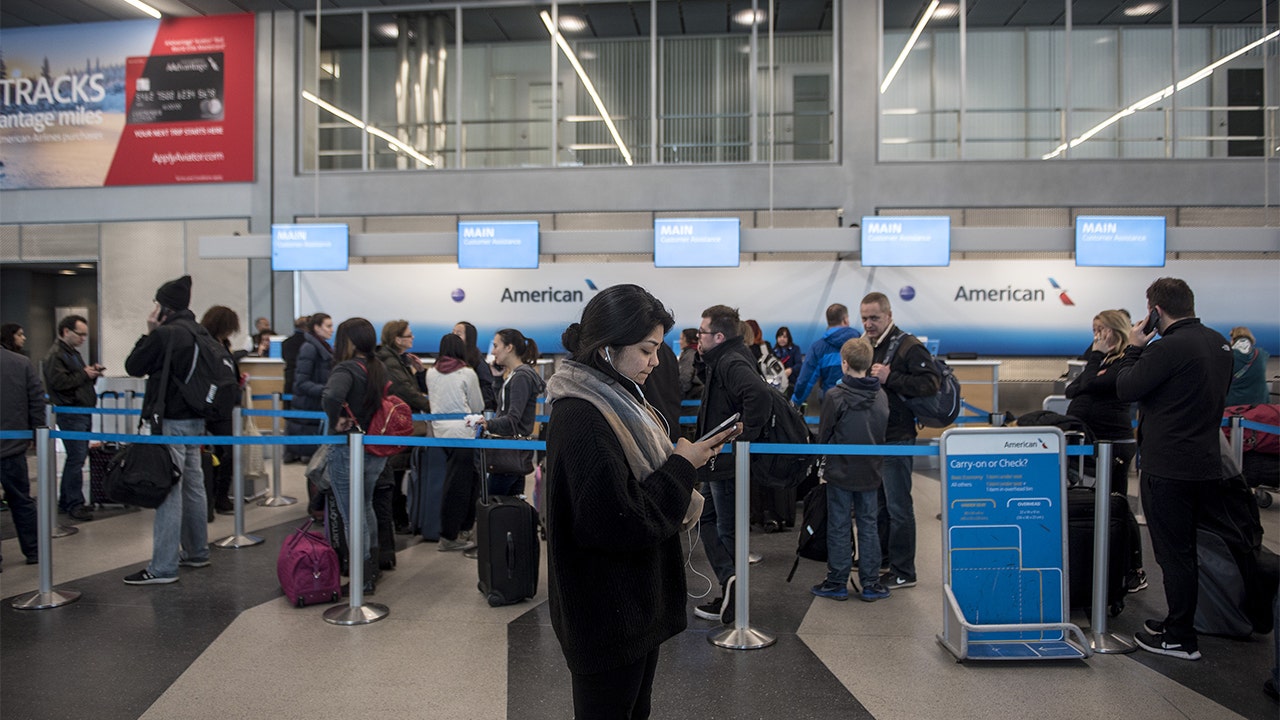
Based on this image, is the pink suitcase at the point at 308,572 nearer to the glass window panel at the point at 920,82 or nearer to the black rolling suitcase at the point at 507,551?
the black rolling suitcase at the point at 507,551

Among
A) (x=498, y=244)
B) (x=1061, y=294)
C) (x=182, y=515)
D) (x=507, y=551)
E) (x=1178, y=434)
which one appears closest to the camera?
(x=1178, y=434)

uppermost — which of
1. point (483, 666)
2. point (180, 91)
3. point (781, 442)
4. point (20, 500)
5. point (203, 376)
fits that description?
point (180, 91)

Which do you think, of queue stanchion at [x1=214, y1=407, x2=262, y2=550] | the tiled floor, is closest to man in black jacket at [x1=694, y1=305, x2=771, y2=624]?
the tiled floor

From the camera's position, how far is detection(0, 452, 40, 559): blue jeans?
588 cm

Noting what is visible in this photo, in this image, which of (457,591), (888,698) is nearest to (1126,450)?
(888,698)

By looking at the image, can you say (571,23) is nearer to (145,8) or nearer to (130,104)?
(145,8)

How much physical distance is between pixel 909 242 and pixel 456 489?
23.5 ft

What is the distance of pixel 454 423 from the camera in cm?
616

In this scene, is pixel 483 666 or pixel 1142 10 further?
pixel 1142 10

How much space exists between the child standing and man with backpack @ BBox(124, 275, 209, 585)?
3.97m

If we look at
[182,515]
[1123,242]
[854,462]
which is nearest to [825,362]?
[854,462]

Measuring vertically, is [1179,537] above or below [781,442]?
below

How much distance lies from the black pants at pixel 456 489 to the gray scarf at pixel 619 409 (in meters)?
4.42

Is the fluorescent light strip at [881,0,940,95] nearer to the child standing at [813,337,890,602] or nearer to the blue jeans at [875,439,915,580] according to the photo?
the blue jeans at [875,439,915,580]
